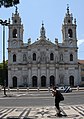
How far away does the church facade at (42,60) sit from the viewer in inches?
3615

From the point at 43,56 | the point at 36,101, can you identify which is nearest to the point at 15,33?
the point at 43,56

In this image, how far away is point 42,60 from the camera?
92.4m

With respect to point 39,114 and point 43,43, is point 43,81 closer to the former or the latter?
point 43,43

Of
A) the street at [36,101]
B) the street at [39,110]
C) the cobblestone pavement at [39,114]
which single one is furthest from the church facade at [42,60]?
the cobblestone pavement at [39,114]

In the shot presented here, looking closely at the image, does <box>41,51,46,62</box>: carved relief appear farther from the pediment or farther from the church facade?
the pediment

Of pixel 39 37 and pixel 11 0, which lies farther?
pixel 39 37

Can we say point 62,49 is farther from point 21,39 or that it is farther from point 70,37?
point 21,39

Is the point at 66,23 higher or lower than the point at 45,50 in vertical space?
higher

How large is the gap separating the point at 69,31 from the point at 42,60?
11994mm

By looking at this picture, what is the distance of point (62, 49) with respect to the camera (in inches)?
A: 3748

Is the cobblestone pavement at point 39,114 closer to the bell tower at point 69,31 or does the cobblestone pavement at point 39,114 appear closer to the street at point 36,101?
the street at point 36,101

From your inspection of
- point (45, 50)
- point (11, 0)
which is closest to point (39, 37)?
point (45, 50)

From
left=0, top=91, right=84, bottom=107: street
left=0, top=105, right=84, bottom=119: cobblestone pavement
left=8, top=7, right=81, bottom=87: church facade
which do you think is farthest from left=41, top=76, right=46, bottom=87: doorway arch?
left=0, top=105, right=84, bottom=119: cobblestone pavement

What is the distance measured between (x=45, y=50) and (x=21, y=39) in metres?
7.82
